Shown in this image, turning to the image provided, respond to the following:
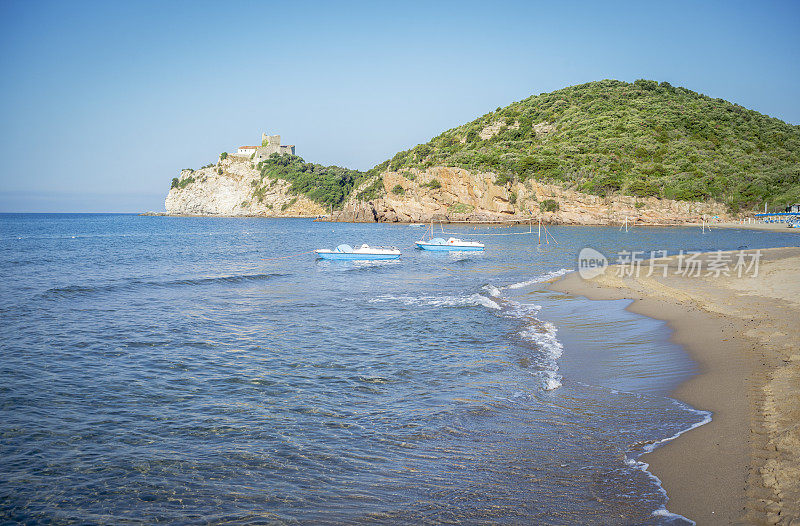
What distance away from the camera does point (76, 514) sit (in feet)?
18.8

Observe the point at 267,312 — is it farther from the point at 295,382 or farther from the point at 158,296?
the point at 295,382

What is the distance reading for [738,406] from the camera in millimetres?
7750

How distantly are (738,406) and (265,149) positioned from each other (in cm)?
19624

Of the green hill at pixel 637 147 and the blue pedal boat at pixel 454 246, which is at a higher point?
the green hill at pixel 637 147

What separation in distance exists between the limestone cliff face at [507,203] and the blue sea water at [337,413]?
7705cm

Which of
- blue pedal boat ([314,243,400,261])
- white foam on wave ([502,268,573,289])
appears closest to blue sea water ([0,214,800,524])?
white foam on wave ([502,268,573,289])

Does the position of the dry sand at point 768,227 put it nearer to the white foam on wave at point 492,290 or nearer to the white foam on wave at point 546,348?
the white foam on wave at point 492,290

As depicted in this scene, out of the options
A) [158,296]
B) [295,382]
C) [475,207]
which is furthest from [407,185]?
[295,382]

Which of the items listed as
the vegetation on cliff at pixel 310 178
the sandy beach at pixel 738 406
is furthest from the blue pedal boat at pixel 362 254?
the vegetation on cliff at pixel 310 178

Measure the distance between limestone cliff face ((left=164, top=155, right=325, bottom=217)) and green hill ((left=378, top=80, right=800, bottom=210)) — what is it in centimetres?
4864

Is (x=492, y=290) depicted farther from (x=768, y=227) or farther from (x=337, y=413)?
(x=768, y=227)

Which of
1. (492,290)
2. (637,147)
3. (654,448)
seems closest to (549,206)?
(637,147)

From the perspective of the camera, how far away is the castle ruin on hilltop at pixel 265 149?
188m

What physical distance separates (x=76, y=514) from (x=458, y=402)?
19.0ft
